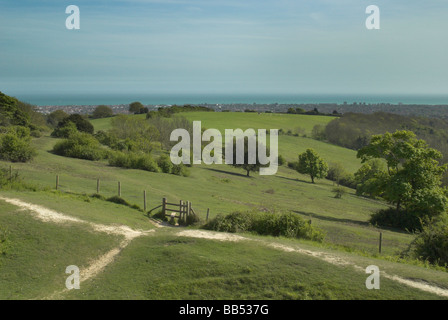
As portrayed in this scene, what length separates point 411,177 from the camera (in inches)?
1512

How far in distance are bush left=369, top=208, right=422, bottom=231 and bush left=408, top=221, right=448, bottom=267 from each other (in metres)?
15.8

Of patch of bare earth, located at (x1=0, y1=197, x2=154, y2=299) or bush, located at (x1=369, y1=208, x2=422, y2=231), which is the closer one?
patch of bare earth, located at (x1=0, y1=197, x2=154, y2=299)

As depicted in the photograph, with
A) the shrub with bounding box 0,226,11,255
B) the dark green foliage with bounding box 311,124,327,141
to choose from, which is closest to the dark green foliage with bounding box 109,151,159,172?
the shrub with bounding box 0,226,11,255

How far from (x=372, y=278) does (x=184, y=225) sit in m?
14.3

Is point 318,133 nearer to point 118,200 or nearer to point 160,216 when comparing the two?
point 118,200

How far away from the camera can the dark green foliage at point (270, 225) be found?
74.3 ft

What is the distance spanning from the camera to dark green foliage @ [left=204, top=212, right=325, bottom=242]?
74.3ft

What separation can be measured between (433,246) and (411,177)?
19009 mm

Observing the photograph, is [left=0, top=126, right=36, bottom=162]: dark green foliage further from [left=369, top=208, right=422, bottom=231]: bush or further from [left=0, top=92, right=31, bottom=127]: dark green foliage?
[left=369, top=208, right=422, bottom=231]: bush

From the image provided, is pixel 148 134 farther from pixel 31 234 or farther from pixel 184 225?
pixel 31 234

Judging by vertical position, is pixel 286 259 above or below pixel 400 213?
above

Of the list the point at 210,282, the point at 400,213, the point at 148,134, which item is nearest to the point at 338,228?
the point at 400,213
